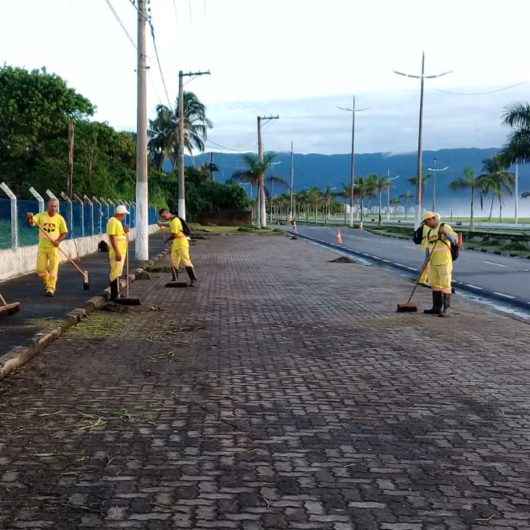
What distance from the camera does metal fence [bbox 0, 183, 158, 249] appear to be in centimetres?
1827

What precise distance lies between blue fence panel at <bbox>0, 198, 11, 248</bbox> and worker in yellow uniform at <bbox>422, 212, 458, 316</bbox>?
32.1 ft

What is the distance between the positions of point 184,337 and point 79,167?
38.1 metres

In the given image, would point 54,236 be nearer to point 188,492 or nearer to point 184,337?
point 184,337

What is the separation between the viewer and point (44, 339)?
9250 millimetres

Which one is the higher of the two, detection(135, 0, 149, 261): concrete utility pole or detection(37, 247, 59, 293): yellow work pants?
detection(135, 0, 149, 261): concrete utility pole

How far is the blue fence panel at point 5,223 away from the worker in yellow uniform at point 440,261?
32.1 feet

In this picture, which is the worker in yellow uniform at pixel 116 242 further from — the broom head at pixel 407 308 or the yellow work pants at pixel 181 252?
the broom head at pixel 407 308

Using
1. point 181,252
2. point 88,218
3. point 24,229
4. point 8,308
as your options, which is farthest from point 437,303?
point 88,218

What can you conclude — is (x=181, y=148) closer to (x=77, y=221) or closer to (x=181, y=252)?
(x=77, y=221)

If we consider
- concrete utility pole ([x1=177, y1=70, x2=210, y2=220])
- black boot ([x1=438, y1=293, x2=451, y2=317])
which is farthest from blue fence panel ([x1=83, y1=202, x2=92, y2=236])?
black boot ([x1=438, y1=293, x2=451, y2=317])

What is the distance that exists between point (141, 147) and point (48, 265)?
11.2 meters

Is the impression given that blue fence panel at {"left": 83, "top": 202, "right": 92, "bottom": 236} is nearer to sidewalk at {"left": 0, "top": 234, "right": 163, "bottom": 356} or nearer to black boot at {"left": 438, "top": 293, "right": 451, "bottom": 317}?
sidewalk at {"left": 0, "top": 234, "right": 163, "bottom": 356}

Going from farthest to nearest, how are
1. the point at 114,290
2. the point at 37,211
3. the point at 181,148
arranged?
the point at 181,148 < the point at 37,211 < the point at 114,290

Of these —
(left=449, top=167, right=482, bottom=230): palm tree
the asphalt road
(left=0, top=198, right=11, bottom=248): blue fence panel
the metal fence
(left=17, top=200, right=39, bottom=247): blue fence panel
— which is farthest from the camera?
(left=449, top=167, right=482, bottom=230): palm tree
